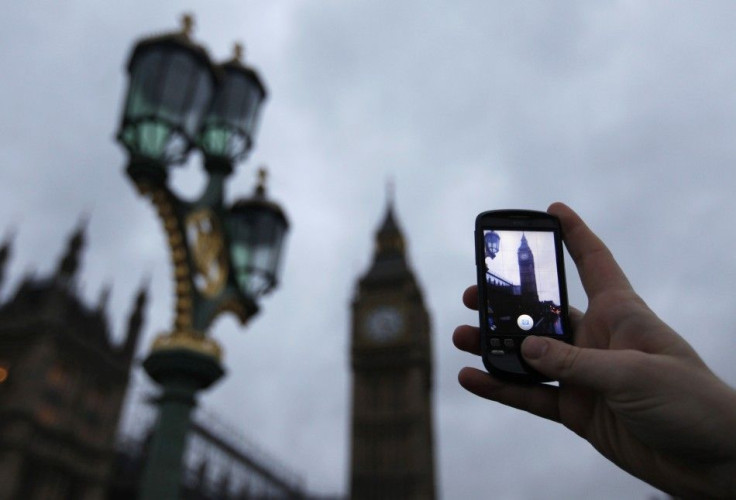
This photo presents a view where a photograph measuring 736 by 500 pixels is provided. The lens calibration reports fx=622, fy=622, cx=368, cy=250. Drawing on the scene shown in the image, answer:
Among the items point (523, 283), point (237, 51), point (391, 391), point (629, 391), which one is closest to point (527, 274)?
point (523, 283)

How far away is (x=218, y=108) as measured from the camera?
8023 mm

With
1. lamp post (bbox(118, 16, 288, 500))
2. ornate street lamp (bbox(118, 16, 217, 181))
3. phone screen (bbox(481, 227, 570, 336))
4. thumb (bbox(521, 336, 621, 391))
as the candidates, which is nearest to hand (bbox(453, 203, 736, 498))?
thumb (bbox(521, 336, 621, 391))

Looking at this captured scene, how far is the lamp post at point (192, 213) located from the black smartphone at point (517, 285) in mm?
4260

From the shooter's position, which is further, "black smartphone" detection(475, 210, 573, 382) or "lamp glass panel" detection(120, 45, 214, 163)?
"lamp glass panel" detection(120, 45, 214, 163)

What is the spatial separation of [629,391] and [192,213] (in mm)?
5763

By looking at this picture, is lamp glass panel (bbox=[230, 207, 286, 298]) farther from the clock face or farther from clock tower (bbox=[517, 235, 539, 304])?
the clock face

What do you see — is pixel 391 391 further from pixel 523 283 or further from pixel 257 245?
pixel 523 283

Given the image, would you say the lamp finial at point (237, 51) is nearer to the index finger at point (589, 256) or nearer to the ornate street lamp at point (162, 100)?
the ornate street lamp at point (162, 100)

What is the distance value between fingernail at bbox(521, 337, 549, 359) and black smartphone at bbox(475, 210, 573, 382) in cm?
9

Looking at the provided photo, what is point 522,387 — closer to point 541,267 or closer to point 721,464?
point 541,267

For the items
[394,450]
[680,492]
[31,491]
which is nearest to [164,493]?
[680,492]

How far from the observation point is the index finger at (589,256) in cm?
242

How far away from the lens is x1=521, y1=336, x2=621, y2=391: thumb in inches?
81.1

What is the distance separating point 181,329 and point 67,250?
47712 millimetres
